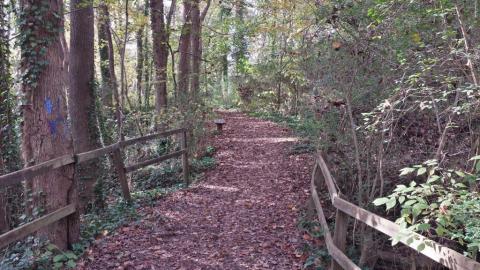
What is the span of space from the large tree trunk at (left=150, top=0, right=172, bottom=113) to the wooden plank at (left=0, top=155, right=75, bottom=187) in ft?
22.6

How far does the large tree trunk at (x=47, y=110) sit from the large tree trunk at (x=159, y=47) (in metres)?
6.58

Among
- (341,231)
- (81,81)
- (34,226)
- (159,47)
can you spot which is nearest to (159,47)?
(159,47)

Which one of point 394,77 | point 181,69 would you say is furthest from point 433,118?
point 181,69

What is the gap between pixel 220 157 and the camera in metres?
11.9

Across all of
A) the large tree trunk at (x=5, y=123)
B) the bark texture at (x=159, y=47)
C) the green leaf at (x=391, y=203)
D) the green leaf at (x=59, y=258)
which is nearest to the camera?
the green leaf at (x=391, y=203)

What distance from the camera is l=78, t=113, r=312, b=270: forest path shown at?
5.38 meters

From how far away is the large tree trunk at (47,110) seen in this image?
204 inches

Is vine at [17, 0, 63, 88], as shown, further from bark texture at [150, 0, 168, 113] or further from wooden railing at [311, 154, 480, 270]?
bark texture at [150, 0, 168, 113]

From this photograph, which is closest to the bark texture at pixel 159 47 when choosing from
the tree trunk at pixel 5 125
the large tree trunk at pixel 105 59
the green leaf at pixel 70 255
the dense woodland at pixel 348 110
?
the large tree trunk at pixel 105 59

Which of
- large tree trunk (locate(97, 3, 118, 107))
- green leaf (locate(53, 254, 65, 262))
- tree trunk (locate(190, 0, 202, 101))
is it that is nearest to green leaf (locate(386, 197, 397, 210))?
green leaf (locate(53, 254, 65, 262))

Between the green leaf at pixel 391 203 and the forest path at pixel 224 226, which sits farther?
the forest path at pixel 224 226

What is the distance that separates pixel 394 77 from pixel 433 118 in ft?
2.52

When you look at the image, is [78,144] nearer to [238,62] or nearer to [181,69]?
[181,69]

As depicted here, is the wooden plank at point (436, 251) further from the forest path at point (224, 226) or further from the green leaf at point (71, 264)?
the green leaf at point (71, 264)
